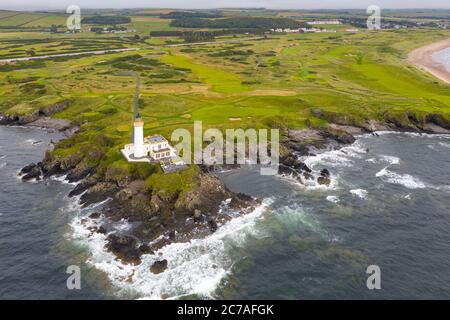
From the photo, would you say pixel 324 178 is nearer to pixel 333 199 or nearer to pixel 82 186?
pixel 333 199

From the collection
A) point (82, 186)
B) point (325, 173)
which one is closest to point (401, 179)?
point (325, 173)

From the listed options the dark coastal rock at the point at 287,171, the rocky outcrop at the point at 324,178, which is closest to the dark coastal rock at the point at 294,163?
the dark coastal rock at the point at 287,171

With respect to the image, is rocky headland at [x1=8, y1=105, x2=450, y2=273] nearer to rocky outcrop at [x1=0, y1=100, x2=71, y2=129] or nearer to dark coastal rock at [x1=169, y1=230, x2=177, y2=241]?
dark coastal rock at [x1=169, y1=230, x2=177, y2=241]

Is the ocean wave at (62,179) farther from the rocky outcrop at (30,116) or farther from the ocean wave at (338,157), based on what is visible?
the rocky outcrop at (30,116)

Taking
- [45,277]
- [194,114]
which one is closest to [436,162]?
[194,114]

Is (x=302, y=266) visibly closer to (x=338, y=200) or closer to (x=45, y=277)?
(x=338, y=200)
